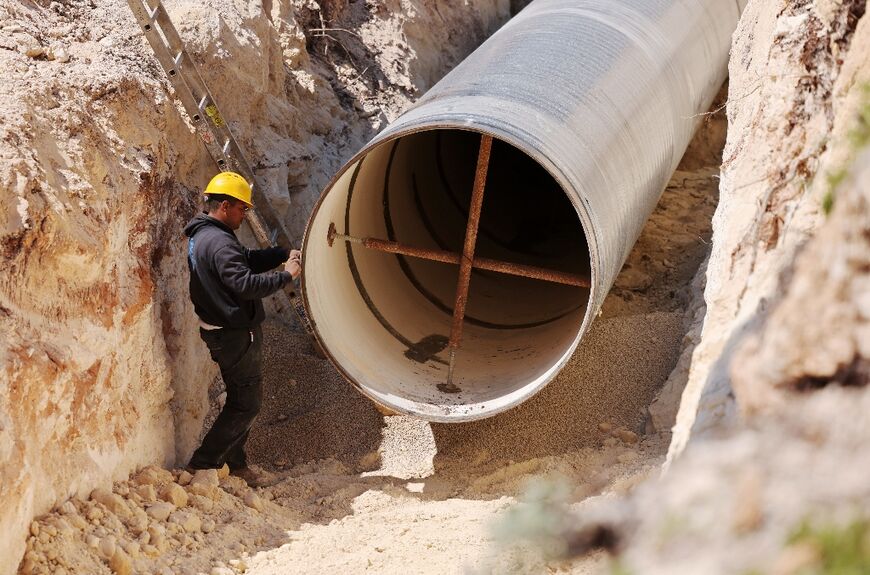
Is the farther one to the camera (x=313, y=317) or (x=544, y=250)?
(x=544, y=250)

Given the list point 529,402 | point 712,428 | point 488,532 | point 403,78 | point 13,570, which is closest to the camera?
point 712,428

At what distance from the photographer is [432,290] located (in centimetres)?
552

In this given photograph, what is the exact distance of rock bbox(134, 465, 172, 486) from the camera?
3971 mm

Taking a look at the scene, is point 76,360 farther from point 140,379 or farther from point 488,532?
point 488,532

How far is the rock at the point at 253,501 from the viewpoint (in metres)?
4.15

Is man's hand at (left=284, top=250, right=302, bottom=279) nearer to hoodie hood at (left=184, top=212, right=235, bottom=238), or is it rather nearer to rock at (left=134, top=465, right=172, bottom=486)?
hoodie hood at (left=184, top=212, right=235, bottom=238)

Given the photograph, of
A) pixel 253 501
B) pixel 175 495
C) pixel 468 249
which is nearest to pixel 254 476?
pixel 253 501

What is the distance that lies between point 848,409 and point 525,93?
273 centimetres

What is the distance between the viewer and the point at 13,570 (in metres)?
3.07

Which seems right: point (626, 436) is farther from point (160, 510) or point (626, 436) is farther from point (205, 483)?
point (160, 510)

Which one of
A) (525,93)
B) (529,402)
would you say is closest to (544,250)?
(529,402)

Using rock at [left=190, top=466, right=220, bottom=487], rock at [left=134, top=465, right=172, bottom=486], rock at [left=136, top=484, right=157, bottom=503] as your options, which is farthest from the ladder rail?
rock at [left=136, top=484, right=157, bottom=503]

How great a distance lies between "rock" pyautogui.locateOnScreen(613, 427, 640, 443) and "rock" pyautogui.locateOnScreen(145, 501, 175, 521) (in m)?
2.23

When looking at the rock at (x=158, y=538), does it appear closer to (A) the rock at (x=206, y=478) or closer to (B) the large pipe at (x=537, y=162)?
(A) the rock at (x=206, y=478)
